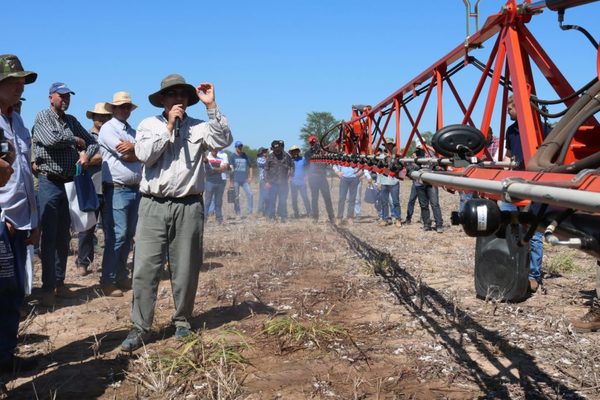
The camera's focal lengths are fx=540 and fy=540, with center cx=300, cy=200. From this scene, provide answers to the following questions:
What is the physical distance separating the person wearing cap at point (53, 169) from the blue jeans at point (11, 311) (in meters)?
1.55

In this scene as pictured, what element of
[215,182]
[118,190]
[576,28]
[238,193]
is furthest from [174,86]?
[238,193]

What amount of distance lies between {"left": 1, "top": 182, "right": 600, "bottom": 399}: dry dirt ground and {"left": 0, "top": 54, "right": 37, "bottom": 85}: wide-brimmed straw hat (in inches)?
71.1

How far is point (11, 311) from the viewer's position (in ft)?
11.0

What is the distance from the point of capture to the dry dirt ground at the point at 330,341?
3.02m

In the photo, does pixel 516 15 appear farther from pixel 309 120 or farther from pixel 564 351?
pixel 309 120

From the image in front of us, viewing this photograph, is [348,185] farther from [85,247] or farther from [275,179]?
[85,247]

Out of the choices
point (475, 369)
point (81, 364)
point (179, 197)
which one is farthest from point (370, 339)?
point (81, 364)

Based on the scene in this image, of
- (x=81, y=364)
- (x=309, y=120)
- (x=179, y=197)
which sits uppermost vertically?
(x=309, y=120)

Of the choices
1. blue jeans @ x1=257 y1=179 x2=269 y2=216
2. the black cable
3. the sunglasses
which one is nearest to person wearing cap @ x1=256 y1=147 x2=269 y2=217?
blue jeans @ x1=257 y1=179 x2=269 y2=216

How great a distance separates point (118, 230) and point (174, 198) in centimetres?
174

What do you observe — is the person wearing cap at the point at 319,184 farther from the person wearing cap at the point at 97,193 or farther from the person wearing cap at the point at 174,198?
the person wearing cap at the point at 174,198

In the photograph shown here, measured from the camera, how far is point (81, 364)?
351 centimetres

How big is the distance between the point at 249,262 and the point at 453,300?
283cm

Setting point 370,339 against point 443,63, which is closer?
point 370,339
